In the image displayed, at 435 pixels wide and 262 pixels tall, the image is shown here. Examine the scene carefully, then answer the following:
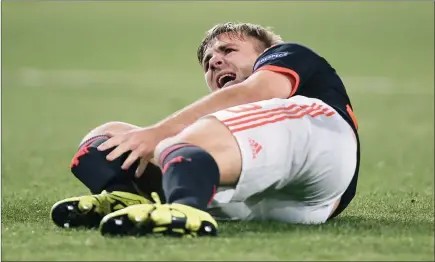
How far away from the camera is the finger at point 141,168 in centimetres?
312

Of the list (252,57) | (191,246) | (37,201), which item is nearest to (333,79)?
(252,57)

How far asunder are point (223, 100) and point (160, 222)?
1.98 ft

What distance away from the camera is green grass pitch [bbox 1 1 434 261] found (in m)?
2.56

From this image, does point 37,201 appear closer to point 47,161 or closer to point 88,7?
point 47,161

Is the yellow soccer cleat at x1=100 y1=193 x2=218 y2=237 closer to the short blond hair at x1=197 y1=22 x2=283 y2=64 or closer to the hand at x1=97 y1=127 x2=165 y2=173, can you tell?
the hand at x1=97 y1=127 x2=165 y2=173

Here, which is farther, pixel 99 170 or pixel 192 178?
pixel 99 170

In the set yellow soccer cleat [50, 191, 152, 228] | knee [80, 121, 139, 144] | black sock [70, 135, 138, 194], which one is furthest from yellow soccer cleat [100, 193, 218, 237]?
knee [80, 121, 139, 144]

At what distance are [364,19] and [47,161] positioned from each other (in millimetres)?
14752

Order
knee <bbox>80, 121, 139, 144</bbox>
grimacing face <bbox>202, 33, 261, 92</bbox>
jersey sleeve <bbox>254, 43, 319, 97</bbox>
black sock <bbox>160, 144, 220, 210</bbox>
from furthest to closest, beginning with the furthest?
grimacing face <bbox>202, 33, 261, 92</bbox>, knee <bbox>80, 121, 139, 144</bbox>, jersey sleeve <bbox>254, 43, 319, 97</bbox>, black sock <bbox>160, 144, 220, 210</bbox>

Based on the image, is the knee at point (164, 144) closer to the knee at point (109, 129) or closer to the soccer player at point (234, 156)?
the soccer player at point (234, 156)

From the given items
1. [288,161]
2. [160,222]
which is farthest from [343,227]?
[160,222]

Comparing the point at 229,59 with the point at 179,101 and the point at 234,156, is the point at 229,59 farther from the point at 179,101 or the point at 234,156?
the point at 179,101

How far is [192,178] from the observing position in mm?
2686

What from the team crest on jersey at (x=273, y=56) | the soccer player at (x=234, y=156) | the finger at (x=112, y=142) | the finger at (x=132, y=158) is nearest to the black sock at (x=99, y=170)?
the soccer player at (x=234, y=156)
